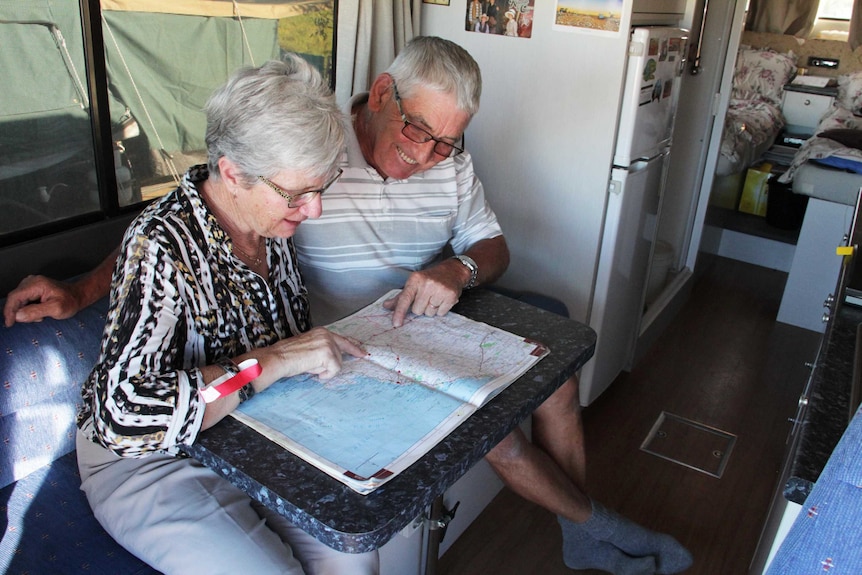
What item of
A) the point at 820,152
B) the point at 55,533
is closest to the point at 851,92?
the point at 820,152

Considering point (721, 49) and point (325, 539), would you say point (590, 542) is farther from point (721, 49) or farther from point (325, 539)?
point (721, 49)

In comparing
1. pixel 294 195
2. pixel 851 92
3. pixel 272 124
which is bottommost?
pixel 851 92

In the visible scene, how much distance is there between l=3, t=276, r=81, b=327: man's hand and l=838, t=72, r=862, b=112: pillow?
538cm

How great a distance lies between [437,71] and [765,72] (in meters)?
5.01

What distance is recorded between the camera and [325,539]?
924 millimetres

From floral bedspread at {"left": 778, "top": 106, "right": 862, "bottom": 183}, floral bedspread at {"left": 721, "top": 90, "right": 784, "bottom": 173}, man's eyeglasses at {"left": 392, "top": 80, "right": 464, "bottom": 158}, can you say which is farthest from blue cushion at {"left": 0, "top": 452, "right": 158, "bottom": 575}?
floral bedspread at {"left": 778, "top": 106, "right": 862, "bottom": 183}

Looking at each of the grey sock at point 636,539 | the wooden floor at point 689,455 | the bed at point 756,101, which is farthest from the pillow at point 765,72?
the grey sock at point 636,539

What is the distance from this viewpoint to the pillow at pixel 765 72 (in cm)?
566

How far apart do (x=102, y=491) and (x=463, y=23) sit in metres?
1.80

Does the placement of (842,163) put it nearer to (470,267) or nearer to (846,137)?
(846,137)

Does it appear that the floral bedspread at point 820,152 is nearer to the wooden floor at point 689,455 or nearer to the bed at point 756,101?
the bed at point 756,101

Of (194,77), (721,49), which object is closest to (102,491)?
(194,77)

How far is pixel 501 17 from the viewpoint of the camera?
2340 mm

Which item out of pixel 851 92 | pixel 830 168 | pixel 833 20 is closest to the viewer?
pixel 830 168
